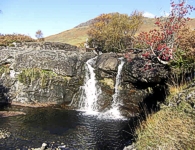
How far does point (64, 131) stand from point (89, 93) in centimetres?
838

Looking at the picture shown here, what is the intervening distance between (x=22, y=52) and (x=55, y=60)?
15.4ft

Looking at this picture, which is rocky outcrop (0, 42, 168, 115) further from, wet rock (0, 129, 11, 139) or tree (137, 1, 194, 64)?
wet rock (0, 129, 11, 139)

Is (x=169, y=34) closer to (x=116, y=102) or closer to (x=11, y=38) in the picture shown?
(x=116, y=102)

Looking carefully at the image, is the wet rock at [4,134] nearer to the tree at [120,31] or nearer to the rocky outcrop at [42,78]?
the rocky outcrop at [42,78]

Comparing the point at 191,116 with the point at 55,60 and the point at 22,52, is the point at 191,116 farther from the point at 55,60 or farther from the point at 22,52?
the point at 22,52

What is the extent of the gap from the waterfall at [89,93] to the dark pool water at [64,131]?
2.65 metres

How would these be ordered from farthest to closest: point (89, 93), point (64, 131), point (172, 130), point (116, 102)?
1. point (89, 93)
2. point (116, 102)
3. point (64, 131)
4. point (172, 130)

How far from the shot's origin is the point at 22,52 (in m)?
24.8

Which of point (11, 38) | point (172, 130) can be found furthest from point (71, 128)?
point (11, 38)

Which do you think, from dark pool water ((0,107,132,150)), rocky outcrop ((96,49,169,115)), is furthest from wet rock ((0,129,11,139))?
rocky outcrop ((96,49,169,115))

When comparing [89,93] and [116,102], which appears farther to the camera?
[89,93]

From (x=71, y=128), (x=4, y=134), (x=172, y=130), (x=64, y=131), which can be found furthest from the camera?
(x=71, y=128)

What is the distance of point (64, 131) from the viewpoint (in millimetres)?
13594

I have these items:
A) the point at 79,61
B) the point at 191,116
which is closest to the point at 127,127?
the point at 191,116
